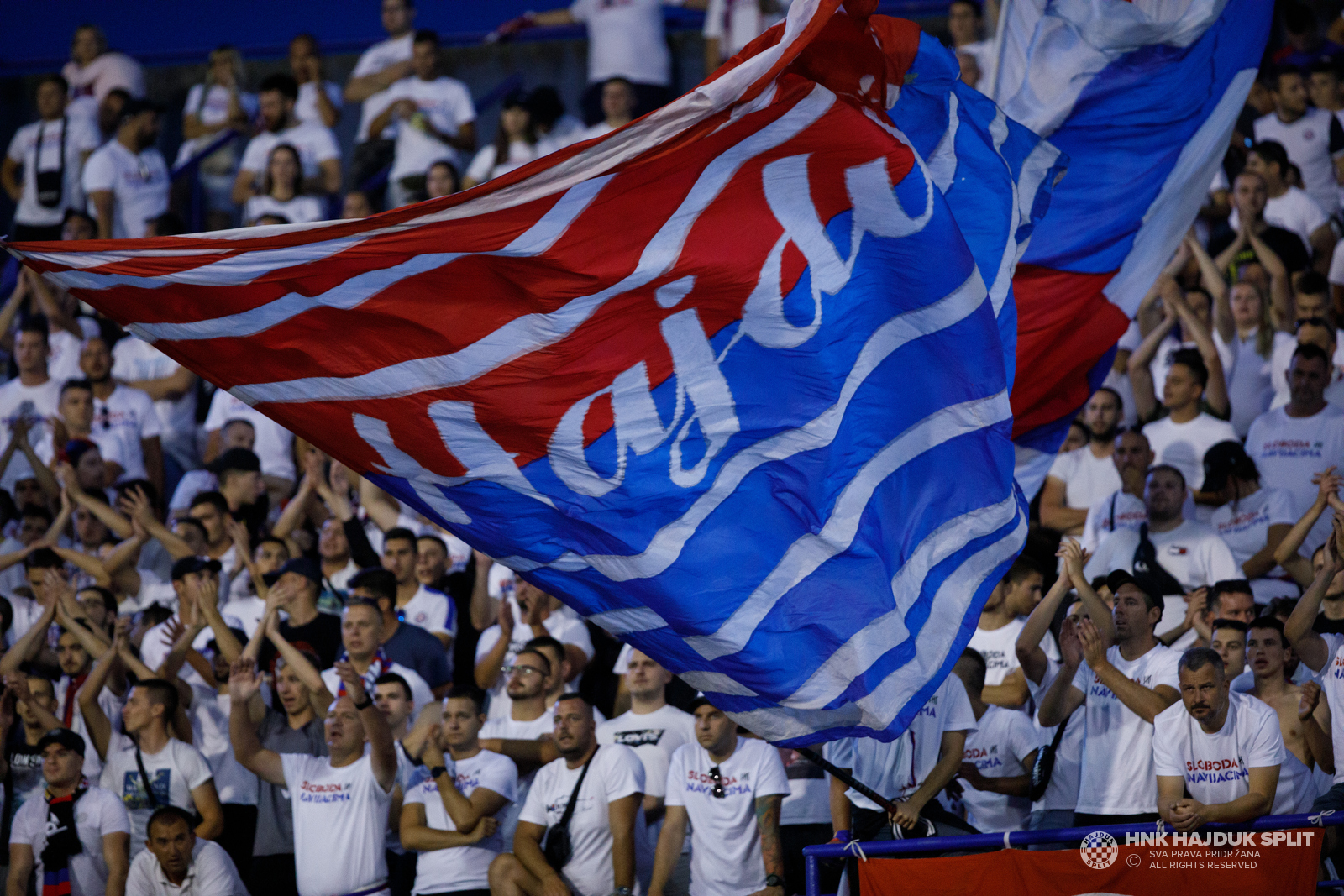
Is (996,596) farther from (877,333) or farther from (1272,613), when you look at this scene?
(877,333)

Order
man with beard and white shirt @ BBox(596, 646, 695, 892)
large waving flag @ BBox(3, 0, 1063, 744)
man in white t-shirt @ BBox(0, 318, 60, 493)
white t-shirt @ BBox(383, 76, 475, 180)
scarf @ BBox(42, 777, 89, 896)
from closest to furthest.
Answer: large waving flag @ BBox(3, 0, 1063, 744) < man with beard and white shirt @ BBox(596, 646, 695, 892) < scarf @ BBox(42, 777, 89, 896) < man in white t-shirt @ BBox(0, 318, 60, 493) < white t-shirt @ BBox(383, 76, 475, 180)

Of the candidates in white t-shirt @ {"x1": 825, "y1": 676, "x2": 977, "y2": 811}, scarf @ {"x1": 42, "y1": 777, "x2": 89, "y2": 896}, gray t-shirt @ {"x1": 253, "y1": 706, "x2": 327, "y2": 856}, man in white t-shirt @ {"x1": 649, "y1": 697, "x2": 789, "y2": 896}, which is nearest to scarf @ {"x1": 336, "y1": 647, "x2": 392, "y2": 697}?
gray t-shirt @ {"x1": 253, "y1": 706, "x2": 327, "y2": 856}

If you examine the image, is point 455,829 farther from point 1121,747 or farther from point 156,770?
point 1121,747

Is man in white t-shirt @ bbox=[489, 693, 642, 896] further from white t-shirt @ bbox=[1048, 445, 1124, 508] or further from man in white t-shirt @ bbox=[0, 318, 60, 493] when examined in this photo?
man in white t-shirt @ bbox=[0, 318, 60, 493]

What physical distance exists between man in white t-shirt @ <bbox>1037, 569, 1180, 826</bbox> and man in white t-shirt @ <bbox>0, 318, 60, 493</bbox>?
8.30m

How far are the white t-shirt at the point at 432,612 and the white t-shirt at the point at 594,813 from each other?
1.90 meters

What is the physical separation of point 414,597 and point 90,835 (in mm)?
2369

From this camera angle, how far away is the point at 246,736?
29.9 feet

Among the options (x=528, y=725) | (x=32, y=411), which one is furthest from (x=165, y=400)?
(x=528, y=725)

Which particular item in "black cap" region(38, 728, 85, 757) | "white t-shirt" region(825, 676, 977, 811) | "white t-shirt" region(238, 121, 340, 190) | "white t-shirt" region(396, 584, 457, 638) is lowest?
"black cap" region(38, 728, 85, 757)

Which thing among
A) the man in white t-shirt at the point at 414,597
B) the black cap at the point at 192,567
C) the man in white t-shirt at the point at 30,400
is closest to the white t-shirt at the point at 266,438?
the man in white t-shirt at the point at 30,400

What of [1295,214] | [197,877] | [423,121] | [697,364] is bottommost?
[197,877]

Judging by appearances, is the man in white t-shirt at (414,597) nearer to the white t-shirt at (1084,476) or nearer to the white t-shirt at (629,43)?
the white t-shirt at (1084,476)

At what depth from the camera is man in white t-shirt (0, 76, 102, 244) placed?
50.0ft
